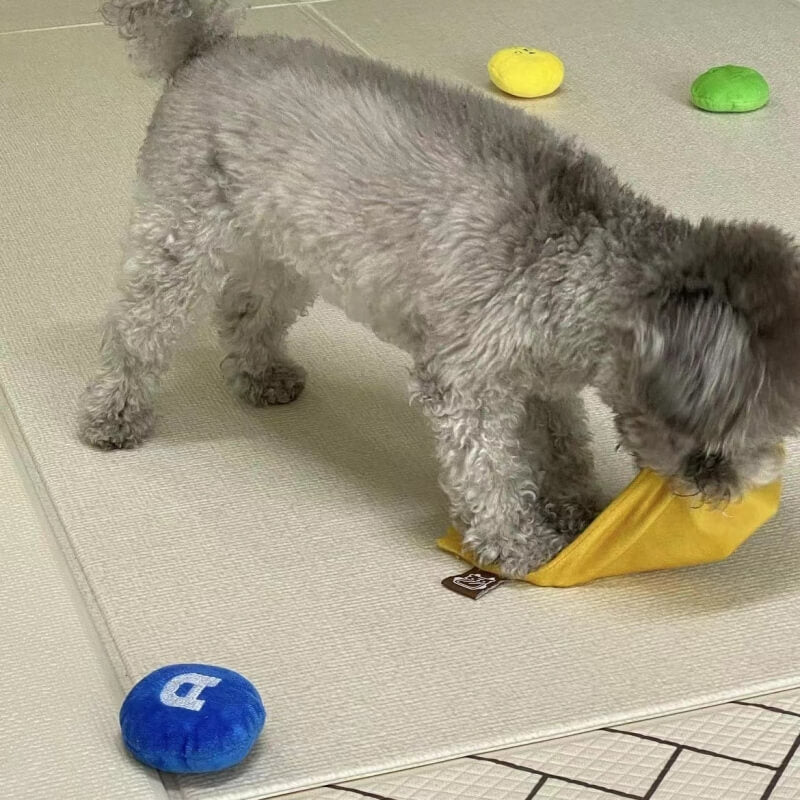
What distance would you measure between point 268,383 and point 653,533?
78cm

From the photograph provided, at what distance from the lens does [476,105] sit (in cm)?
195

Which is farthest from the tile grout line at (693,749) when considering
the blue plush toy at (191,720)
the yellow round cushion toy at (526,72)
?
the yellow round cushion toy at (526,72)

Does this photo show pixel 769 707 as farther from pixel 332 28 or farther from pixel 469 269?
pixel 332 28

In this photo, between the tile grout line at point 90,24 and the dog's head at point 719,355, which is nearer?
the dog's head at point 719,355

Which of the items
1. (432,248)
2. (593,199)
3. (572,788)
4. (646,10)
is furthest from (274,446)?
(646,10)

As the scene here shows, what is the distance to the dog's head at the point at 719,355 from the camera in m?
1.65

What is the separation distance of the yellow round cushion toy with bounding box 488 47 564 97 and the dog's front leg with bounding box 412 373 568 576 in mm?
1663

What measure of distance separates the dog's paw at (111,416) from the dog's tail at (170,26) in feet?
1.67

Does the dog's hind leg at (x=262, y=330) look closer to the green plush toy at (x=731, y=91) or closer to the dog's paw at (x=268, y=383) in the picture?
the dog's paw at (x=268, y=383)

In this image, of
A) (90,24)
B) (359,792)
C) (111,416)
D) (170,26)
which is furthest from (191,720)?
(90,24)

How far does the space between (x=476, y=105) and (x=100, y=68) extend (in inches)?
80.2

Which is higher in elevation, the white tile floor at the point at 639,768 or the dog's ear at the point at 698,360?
the dog's ear at the point at 698,360

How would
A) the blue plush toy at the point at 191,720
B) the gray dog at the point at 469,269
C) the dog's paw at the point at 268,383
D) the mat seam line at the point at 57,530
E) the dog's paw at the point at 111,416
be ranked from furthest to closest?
the dog's paw at the point at 268,383 → the dog's paw at the point at 111,416 → the mat seam line at the point at 57,530 → the gray dog at the point at 469,269 → the blue plush toy at the point at 191,720

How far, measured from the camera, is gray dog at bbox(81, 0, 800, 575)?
1.68 meters
